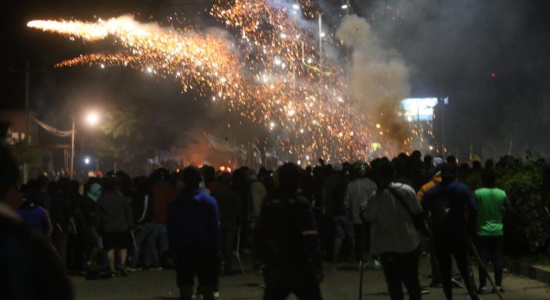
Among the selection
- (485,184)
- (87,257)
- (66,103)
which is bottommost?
(87,257)

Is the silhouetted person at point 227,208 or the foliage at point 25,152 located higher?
the foliage at point 25,152

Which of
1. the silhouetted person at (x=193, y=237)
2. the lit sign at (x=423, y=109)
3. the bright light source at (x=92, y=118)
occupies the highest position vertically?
the lit sign at (x=423, y=109)

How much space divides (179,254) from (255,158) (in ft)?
134

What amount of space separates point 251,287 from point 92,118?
3342cm

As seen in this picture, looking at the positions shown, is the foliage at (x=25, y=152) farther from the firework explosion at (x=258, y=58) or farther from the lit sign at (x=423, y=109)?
the lit sign at (x=423, y=109)

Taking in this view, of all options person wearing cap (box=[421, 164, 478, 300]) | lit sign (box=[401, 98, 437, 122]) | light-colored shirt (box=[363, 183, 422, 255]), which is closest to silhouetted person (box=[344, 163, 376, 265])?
person wearing cap (box=[421, 164, 478, 300])

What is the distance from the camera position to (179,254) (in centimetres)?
921

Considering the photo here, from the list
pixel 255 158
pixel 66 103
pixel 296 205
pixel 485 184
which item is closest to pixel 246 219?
pixel 485 184

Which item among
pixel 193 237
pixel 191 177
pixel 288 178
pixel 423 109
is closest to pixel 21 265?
pixel 288 178

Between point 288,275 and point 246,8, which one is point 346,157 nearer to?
point 246,8

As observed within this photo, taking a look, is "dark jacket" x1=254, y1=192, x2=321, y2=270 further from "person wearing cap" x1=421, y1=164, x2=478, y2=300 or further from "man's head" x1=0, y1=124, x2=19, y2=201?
"man's head" x1=0, y1=124, x2=19, y2=201

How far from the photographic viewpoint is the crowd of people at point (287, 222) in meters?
7.00

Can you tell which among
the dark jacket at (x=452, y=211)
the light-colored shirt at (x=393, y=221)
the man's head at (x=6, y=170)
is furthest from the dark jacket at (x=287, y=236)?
the man's head at (x=6, y=170)

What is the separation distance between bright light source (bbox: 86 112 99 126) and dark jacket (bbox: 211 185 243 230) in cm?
3168
